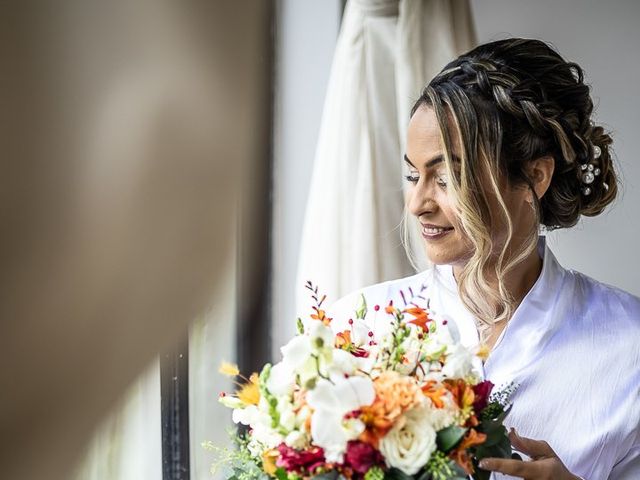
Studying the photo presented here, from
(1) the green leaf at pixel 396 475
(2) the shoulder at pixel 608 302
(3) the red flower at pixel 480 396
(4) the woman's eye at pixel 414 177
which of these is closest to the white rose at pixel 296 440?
(1) the green leaf at pixel 396 475

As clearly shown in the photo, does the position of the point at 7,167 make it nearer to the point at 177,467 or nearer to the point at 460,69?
the point at 460,69

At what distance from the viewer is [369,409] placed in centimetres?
110

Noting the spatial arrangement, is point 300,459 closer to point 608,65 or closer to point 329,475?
point 329,475

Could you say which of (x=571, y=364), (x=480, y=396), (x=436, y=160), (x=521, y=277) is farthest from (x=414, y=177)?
(x=480, y=396)

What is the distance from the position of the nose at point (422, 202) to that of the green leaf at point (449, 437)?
53 centimetres

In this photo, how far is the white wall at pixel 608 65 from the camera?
2.21 m

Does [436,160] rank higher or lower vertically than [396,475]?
higher

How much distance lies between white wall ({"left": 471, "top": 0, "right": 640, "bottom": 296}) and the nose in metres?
0.84

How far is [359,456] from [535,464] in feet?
1.28

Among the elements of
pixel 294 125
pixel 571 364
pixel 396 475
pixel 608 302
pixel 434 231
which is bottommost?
pixel 396 475

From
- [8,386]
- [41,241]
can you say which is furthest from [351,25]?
[8,386]

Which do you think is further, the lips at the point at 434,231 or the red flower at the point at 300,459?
the lips at the point at 434,231

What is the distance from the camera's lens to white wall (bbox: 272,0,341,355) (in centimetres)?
218

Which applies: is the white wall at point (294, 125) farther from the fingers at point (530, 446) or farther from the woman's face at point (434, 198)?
the fingers at point (530, 446)
